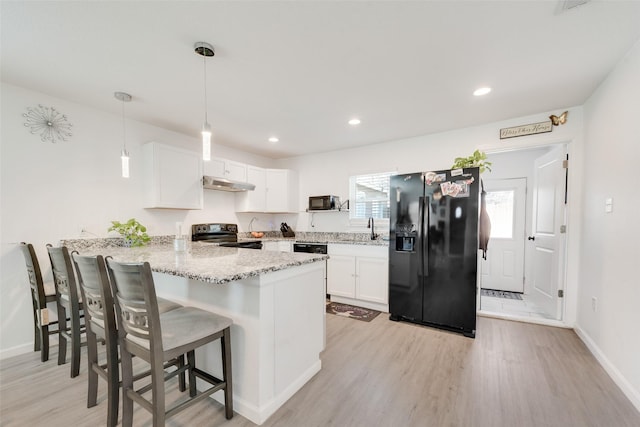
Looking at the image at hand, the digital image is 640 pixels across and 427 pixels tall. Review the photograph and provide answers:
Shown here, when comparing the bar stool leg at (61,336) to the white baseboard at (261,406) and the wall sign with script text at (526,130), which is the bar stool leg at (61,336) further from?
the wall sign with script text at (526,130)

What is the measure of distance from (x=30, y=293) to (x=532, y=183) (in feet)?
21.3

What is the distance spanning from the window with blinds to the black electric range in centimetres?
168

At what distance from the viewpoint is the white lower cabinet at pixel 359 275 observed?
135 inches

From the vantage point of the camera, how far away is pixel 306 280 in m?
1.90

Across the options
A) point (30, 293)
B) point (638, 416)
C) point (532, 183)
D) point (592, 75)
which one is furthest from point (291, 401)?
point (532, 183)

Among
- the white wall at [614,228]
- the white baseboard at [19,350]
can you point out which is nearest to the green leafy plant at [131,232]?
the white baseboard at [19,350]

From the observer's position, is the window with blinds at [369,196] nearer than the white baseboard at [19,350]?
No

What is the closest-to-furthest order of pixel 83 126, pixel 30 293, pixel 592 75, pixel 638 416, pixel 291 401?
1. pixel 638 416
2. pixel 291 401
3. pixel 592 75
4. pixel 30 293
5. pixel 83 126

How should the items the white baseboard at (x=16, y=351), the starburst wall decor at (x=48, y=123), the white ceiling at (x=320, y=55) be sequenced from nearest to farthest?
the white ceiling at (x=320, y=55)
the white baseboard at (x=16, y=351)
the starburst wall decor at (x=48, y=123)

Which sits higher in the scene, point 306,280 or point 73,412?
point 306,280

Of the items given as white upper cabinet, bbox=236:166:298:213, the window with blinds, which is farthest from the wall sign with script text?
white upper cabinet, bbox=236:166:298:213

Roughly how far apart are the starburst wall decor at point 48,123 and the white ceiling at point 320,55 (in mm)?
196

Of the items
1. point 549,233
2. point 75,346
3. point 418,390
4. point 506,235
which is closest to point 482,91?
point 549,233

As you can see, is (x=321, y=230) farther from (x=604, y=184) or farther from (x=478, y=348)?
(x=604, y=184)
